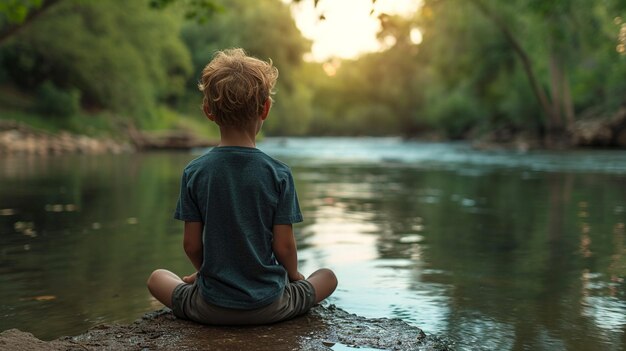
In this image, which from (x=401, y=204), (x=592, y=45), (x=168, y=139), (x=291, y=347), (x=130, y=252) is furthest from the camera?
(x=168, y=139)

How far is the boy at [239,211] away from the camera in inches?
121

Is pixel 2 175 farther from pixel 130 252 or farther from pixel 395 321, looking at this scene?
pixel 395 321

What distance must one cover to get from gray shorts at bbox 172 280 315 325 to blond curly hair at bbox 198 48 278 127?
30.4 inches

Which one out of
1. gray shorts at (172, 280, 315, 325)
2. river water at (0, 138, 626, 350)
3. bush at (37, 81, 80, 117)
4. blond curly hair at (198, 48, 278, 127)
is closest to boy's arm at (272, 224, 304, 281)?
gray shorts at (172, 280, 315, 325)

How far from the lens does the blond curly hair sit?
2.99m

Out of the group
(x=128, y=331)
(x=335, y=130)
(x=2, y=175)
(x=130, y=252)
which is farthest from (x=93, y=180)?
(x=335, y=130)


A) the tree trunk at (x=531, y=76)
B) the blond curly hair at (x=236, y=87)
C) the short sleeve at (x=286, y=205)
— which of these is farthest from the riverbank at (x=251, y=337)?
the tree trunk at (x=531, y=76)

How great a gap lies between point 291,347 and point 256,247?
1.51ft

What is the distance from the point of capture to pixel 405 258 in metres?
5.48

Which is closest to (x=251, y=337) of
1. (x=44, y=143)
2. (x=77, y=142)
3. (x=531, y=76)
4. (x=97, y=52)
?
(x=44, y=143)

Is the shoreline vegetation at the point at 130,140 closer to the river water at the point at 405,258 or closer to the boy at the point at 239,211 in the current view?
the river water at the point at 405,258

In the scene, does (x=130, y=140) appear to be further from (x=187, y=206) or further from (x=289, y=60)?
(x=187, y=206)

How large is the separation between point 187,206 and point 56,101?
31.8 meters

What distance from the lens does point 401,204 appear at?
9.48 meters
